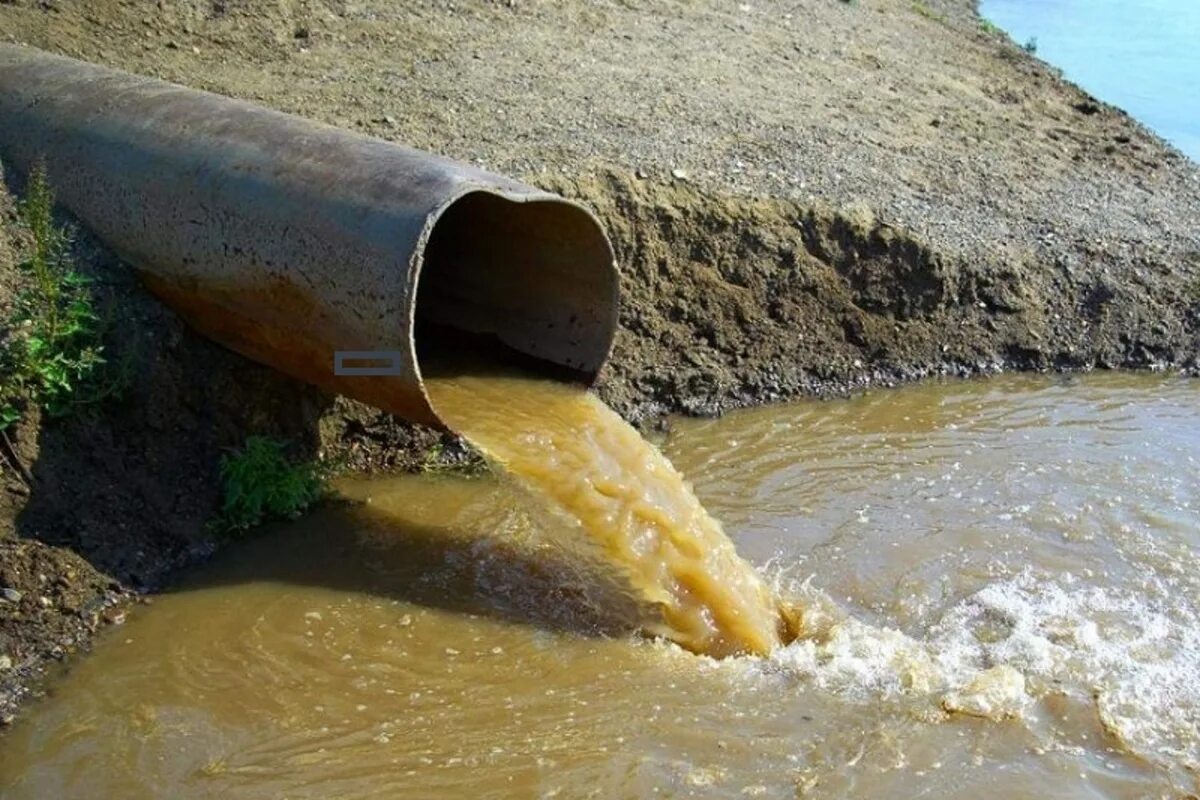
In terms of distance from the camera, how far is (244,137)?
19.8 feet

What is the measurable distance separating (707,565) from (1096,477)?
2.63m

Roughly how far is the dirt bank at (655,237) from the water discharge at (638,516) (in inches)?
47.0

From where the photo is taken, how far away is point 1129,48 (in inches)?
777

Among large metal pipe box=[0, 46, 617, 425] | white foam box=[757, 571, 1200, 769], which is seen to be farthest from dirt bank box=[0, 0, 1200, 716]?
white foam box=[757, 571, 1200, 769]

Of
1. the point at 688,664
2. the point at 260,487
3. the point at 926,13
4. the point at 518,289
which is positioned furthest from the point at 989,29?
the point at 688,664

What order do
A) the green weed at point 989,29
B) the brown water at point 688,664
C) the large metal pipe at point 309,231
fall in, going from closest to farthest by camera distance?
the brown water at point 688,664
the large metal pipe at point 309,231
the green weed at point 989,29

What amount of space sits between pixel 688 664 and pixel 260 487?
2214 mm

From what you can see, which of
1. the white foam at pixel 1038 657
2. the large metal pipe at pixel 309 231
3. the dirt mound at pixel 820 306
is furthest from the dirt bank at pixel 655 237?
the white foam at pixel 1038 657

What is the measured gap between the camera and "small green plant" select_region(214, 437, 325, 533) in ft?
20.2

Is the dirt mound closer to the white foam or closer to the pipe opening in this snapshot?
the pipe opening

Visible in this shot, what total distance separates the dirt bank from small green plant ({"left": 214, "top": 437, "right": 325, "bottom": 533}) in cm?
11

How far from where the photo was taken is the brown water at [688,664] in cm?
472

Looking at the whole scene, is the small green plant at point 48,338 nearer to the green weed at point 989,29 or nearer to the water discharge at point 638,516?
the water discharge at point 638,516

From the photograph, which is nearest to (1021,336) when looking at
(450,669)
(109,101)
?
(450,669)
